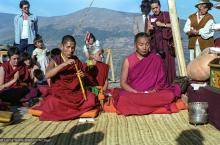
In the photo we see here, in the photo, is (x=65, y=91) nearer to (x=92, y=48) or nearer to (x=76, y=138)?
(x=76, y=138)

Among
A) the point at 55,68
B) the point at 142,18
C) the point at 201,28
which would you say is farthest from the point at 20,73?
the point at 201,28

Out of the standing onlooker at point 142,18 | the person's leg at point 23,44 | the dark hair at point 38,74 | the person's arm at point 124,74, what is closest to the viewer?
the person's arm at point 124,74

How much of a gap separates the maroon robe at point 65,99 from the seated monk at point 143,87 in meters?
0.50

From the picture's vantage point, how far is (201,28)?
28.8ft

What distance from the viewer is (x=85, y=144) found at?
5.42 meters

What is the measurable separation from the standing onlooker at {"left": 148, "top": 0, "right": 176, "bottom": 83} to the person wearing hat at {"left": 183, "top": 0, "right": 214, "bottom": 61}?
0.46 meters

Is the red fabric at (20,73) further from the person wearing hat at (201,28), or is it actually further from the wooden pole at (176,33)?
the person wearing hat at (201,28)

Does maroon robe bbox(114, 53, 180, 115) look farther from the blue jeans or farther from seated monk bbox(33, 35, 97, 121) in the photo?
the blue jeans

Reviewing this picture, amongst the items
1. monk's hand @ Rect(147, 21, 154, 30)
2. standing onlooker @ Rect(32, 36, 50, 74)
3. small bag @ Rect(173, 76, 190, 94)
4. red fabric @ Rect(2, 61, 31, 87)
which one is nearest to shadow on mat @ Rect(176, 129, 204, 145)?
small bag @ Rect(173, 76, 190, 94)

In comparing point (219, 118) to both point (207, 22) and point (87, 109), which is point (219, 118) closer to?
point (87, 109)

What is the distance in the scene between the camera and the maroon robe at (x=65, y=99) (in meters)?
7.06

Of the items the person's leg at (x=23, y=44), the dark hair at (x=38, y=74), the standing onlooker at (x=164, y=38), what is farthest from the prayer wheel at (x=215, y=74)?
the person's leg at (x=23, y=44)

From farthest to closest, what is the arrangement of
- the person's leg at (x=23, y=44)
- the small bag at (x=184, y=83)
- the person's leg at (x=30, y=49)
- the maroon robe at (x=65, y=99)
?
1. the person's leg at (x=30, y=49)
2. the person's leg at (x=23, y=44)
3. the small bag at (x=184, y=83)
4. the maroon robe at (x=65, y=99)

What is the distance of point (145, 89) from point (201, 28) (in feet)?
6.02
